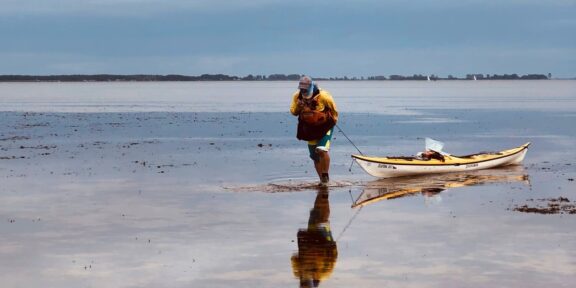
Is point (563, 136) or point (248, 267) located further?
point (563, 136)

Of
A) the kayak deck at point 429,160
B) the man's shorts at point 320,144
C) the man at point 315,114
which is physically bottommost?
the kayak deck at point 429,160

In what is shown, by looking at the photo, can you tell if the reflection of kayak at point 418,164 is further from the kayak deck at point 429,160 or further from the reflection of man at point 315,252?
the reflection of man at point 315,252

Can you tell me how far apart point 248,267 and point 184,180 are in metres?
11.2

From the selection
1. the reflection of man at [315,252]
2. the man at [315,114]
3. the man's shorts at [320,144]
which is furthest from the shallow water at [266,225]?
the man at [315,114]

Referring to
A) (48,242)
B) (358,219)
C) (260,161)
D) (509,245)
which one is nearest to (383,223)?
(358,219)

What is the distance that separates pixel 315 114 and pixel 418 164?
4114mm

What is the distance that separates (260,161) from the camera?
29.3 m

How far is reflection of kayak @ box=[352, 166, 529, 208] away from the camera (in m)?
20.1

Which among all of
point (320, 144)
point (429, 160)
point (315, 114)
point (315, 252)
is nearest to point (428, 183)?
point (429, 160)

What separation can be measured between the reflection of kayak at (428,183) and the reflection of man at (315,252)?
2.25m

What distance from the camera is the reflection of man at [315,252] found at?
1185 centimetres

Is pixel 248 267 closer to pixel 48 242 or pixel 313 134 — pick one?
pixel 48 242

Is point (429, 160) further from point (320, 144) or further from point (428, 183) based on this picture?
point (320, 144)

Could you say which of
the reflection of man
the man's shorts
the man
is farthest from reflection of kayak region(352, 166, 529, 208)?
the reflection of man
